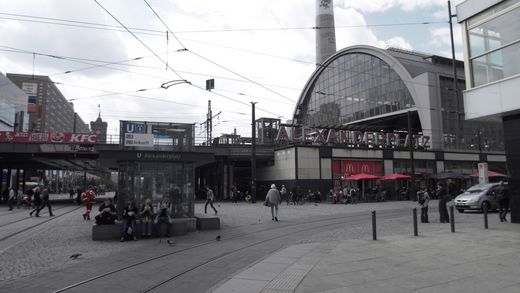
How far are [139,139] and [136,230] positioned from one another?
12.7 feet

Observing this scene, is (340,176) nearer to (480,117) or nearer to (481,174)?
(481,174)

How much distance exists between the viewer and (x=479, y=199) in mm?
23016

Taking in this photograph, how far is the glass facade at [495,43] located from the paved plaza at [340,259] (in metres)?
6.13

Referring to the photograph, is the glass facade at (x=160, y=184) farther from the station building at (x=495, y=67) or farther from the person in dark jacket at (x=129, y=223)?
the station building at (x=495, y=67)

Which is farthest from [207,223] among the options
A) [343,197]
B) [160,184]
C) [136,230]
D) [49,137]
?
[49,137]

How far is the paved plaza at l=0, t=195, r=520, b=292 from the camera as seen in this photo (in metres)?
7.37

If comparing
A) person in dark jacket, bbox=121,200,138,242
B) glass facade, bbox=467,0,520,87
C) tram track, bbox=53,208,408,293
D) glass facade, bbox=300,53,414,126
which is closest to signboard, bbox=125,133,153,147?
person in dark jacket, bbox=121,200,138,242

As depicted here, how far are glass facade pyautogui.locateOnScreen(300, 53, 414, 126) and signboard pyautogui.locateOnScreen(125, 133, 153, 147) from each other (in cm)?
4447

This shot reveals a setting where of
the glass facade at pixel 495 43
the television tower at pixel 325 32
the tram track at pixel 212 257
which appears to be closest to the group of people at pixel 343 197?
the tram track at pixel 212 257

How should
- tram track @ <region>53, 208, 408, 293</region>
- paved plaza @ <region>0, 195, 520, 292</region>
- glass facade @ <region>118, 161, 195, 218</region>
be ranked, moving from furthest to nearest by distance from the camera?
glass facade @ <region>118, 161, 195, 218</region>
tram track @ <region>53, 208, 408, 293</region>
paved plaza @ <region>0, 195, 520, 292</region>

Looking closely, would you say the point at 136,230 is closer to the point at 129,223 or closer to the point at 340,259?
the point at 129,223

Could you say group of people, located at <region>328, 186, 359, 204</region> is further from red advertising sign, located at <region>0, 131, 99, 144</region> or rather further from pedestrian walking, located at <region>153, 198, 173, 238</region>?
pedestrian walking, located at <region>153, 198, 173, 238</region>

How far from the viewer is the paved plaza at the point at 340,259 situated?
737 cm

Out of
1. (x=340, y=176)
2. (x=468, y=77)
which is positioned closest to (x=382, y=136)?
(x=340, y=176)
